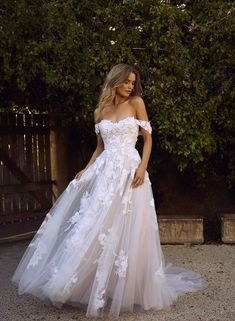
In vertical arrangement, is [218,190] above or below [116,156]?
below

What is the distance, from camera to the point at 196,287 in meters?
4.23

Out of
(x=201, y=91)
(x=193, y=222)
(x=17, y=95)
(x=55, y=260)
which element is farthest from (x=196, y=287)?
(x=17, y=95)

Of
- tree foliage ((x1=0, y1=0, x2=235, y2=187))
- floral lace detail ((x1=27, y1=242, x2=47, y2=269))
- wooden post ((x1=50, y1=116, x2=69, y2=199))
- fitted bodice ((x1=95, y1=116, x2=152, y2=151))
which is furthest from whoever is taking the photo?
wooden post ((x1=50, y1=116, x2=69, y2=199))

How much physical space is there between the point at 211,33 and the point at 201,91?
2.27ft

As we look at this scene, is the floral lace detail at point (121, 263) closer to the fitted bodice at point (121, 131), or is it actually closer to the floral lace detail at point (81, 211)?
the floral lace detail at point (81, 211)

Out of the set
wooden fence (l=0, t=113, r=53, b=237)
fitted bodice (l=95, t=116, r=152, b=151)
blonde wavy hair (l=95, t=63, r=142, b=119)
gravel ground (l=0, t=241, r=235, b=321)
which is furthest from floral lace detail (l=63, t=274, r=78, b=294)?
wooden fence (l=0, t=113, r=53, b=237)

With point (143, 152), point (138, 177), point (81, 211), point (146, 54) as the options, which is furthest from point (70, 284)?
point (146, 54)

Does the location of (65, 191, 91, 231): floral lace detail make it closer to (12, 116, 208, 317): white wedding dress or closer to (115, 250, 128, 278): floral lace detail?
(12, 116, 208, 317): white wedding dress

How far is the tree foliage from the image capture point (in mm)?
5477

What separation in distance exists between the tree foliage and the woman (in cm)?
176

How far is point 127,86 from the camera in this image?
379 centimetres

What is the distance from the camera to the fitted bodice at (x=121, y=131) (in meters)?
3.78

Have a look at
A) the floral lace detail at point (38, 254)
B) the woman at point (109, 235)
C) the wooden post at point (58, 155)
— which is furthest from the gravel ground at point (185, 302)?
the wooden post at point (58, 155)

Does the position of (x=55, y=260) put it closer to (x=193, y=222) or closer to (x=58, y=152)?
(x=193, y=222)
